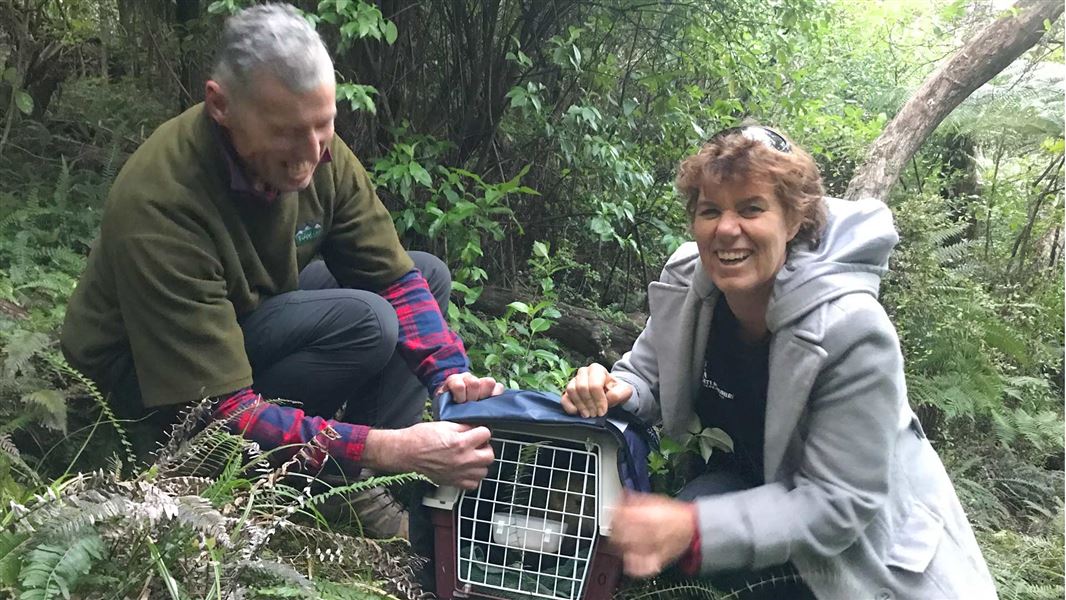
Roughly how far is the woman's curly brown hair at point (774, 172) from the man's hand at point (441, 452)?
2.65ft

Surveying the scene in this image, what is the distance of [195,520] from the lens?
4.83 ft

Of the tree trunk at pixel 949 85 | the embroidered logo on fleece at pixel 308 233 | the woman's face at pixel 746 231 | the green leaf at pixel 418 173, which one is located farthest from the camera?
the tree trunk at pixel 949 85

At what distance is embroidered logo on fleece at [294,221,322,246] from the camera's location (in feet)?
7.48

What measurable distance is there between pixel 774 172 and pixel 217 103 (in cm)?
132

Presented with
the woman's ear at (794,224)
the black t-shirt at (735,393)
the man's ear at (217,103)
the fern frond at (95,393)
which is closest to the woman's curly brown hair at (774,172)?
the woman's ear at (794,224)

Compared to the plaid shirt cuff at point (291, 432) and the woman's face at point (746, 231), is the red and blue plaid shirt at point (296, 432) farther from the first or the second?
the woman's face at point (746, 231)

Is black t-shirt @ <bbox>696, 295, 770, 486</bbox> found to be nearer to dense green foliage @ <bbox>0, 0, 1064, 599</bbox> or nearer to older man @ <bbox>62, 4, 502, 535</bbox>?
dense green foliage @ <bbox>0, 0, 1064, 599</bbox>

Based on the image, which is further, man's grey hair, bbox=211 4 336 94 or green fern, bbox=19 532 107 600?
man's grey hair, bbox=211 4 336 94

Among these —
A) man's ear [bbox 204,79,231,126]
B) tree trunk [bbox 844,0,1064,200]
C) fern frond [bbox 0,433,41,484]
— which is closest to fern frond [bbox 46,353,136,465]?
fern frond [bbox 0,433,41,484]

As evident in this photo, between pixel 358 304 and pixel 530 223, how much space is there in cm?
244

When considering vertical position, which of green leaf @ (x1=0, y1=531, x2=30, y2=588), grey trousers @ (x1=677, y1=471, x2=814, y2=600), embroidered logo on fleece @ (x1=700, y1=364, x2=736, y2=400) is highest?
green leaf @ (x1=0, y1=531, x2=30, y2=588)

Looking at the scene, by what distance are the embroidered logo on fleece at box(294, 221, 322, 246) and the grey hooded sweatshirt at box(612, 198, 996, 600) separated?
1.28 m

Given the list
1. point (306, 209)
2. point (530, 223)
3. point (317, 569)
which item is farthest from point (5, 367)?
point (530, 223)

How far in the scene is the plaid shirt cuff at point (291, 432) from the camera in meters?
1.92
